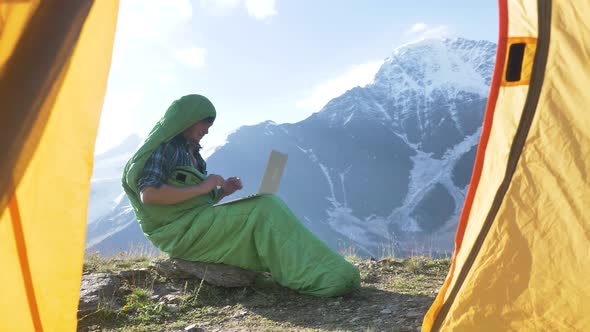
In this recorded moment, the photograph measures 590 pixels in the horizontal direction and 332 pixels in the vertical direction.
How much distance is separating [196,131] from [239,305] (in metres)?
1.54

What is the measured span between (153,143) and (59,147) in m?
1.92

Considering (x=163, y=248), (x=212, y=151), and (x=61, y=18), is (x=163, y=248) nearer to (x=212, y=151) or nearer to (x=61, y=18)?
(x=61, y=18)

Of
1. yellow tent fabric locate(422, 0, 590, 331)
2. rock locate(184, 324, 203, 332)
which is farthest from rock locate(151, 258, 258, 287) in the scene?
yellow tent fabric locate(422, 0, 590, 331)

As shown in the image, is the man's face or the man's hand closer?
the man's face

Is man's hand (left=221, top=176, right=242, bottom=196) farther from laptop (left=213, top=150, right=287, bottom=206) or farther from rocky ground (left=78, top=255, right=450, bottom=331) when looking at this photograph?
rocky ground (left=78, top=255, right=450, bottom=331)

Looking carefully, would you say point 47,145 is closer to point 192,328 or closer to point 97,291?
point 192,328

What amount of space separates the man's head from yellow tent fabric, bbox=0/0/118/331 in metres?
2.10

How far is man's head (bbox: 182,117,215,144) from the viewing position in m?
4.04

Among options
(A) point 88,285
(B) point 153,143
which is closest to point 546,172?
(B) point 153,143

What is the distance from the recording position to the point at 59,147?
182 centimetres

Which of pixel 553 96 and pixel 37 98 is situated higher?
pixel 37 98

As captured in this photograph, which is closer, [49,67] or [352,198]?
[49,67]

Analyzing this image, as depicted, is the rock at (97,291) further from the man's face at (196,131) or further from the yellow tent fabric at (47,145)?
the yellow tent fabric at (47,145)

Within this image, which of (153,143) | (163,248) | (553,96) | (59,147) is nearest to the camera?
(59,147)
